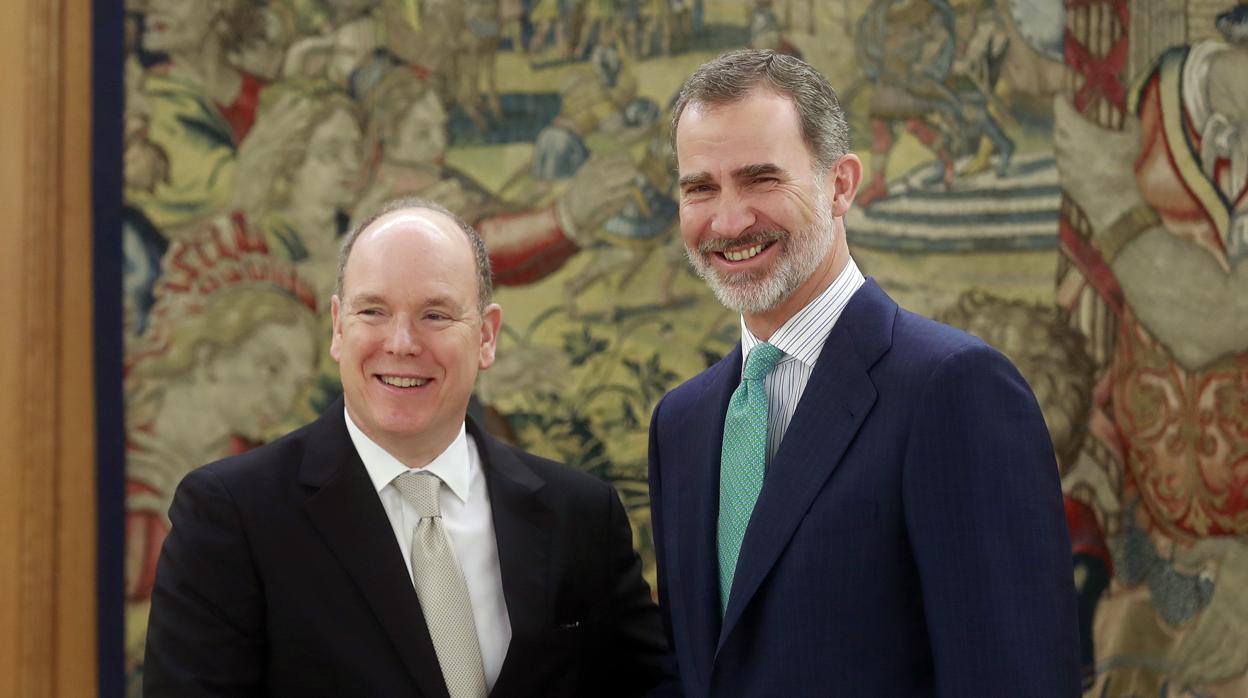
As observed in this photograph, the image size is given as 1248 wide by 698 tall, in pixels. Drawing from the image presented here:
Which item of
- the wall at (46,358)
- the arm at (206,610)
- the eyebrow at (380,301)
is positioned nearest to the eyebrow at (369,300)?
the eyebrow at (380,301)

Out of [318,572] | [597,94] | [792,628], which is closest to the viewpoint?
[792,628]

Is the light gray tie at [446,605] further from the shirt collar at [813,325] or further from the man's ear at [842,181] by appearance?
the man's ear at [842,181]

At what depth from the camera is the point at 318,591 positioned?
2.39 metres

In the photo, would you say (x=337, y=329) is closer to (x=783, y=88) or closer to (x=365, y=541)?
(x=365, y=541)

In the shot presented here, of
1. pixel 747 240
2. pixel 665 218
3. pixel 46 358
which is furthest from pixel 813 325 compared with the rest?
pixel 46 358

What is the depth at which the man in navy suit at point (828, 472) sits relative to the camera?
1.98 meters

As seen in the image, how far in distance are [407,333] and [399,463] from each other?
0.92 ft

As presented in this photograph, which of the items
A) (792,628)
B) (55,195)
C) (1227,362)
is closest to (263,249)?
(55,195)

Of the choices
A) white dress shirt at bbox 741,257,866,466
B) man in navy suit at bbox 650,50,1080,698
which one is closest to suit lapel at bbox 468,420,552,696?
man in navy suit at bbox 650,50,1080,698

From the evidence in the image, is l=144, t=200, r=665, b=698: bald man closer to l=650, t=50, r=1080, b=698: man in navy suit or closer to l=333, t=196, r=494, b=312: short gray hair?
l=333, t=196, r=494, b=312: short gray hair

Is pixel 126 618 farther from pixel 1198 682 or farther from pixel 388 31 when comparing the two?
pixel 1198 682

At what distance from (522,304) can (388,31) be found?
3.53 ft

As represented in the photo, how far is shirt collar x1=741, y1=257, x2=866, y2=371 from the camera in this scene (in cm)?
230

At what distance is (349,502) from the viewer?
2.47m
